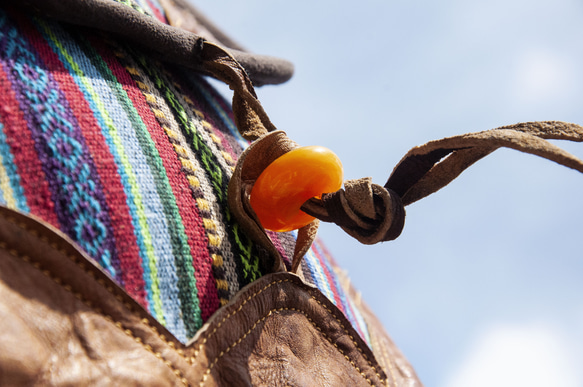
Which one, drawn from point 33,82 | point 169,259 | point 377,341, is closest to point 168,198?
point 169,259

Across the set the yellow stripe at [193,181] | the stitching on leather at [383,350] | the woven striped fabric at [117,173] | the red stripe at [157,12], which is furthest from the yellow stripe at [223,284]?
the red stripe at [157,12]

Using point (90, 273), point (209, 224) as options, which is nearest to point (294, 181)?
point (209, 224)

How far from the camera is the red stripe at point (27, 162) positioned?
1.56 ft

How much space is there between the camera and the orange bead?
59 cm

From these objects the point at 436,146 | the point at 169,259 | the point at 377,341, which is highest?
the point at 436,146

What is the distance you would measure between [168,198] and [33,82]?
177mm

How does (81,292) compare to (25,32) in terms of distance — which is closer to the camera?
(81,292)

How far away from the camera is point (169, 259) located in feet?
1.77

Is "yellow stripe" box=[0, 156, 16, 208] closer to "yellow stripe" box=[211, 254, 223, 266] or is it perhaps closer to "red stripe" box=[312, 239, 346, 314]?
"yellow stripe" box=[211, 254, 223, 266]

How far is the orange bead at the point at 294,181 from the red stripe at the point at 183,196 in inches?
3.1

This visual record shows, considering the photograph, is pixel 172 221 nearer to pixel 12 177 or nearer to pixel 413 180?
pixel 12 177

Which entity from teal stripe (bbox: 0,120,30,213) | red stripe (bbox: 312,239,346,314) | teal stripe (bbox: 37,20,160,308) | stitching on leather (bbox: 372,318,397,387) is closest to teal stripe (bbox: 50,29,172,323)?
teal stripe (bbox: 37,20,160,308)

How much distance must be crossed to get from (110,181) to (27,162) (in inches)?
3.0

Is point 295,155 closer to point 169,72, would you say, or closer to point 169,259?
point 169,259
